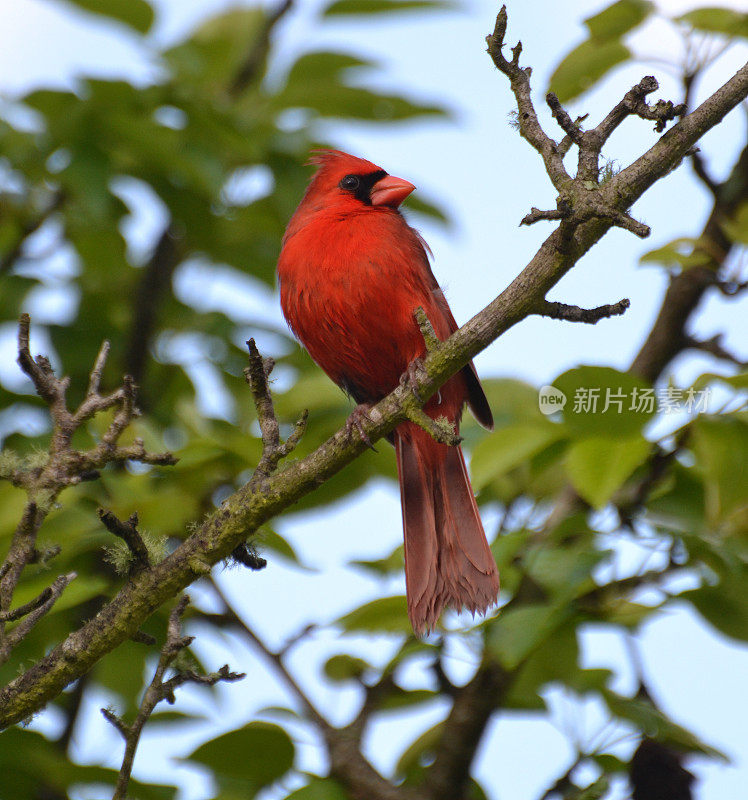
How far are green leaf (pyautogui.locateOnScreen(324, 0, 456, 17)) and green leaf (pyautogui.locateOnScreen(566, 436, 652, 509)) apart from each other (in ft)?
5.19

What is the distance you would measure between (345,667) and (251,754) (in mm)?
463

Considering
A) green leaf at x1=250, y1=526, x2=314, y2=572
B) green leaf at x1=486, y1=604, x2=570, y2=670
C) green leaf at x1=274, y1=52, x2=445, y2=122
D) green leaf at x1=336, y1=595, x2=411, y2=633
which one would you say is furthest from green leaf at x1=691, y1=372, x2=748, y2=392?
green leaf at x1=274, y1=52, x2=445, y2=122

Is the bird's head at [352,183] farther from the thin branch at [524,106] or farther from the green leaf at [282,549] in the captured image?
the thin branch at [524,106]

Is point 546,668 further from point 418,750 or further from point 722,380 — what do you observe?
point 722,380

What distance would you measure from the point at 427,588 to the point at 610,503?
0.55m

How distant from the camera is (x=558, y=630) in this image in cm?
277

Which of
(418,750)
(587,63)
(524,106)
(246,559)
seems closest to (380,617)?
(418,750)

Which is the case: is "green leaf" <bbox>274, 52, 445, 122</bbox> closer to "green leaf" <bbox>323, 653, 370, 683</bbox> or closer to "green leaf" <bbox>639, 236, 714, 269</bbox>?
"green leaf" <bbox>639, 236, 714, 269</bbox>

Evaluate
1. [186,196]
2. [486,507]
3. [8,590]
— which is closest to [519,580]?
[486,507]

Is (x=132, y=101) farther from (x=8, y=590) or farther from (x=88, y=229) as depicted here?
(x=8, y=590)

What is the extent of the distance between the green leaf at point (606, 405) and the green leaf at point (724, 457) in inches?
5.3

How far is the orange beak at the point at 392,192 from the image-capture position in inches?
151

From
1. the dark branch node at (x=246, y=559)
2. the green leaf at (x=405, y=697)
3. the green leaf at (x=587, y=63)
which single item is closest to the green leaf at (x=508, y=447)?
the dark branch node at (x=246, y=559)

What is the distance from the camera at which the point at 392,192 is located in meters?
3.86
